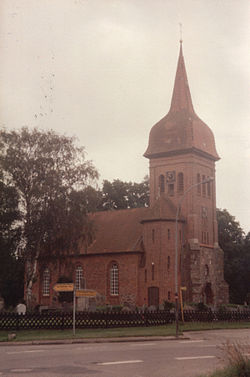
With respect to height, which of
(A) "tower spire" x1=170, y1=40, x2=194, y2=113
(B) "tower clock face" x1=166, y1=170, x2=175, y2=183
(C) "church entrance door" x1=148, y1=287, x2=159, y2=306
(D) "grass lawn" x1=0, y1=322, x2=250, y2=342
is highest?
(A) "tower spire" x1=170, y1=40, x2=194, y2=113

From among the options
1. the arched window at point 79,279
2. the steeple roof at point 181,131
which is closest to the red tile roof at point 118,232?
the arched window at point 79,279

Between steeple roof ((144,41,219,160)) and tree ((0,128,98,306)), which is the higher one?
steeple roof ((144,41,219,160))

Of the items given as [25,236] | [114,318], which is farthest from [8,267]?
[114,318]

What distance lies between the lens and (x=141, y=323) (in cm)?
3219

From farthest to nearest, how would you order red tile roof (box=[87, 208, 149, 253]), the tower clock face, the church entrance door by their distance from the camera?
1. the tower clock face
2. red tile roof (box=[87, 208, 149, 253])
3. the church entrance door

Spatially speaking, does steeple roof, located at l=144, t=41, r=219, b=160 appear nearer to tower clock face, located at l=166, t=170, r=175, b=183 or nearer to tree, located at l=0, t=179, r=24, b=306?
tower clock face, located at l=166, t=170, r=175, b=183

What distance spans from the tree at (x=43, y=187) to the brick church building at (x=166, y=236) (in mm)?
12549

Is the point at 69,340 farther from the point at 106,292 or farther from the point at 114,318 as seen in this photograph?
the point at 106,292

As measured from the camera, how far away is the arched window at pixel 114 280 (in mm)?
59156

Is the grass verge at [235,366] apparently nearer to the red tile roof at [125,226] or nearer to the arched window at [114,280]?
the red tile roof at [125,226]

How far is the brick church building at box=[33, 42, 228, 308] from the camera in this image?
2213 inches

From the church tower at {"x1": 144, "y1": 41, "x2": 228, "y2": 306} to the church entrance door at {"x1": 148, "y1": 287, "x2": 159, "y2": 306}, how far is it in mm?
3946

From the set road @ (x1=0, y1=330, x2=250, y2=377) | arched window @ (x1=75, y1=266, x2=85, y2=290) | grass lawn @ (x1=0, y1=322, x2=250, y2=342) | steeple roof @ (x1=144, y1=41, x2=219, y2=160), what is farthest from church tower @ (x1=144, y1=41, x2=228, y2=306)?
road @ (x1=0, y1=330, x2=250, y2=377)

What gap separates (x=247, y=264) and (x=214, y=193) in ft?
40.9
